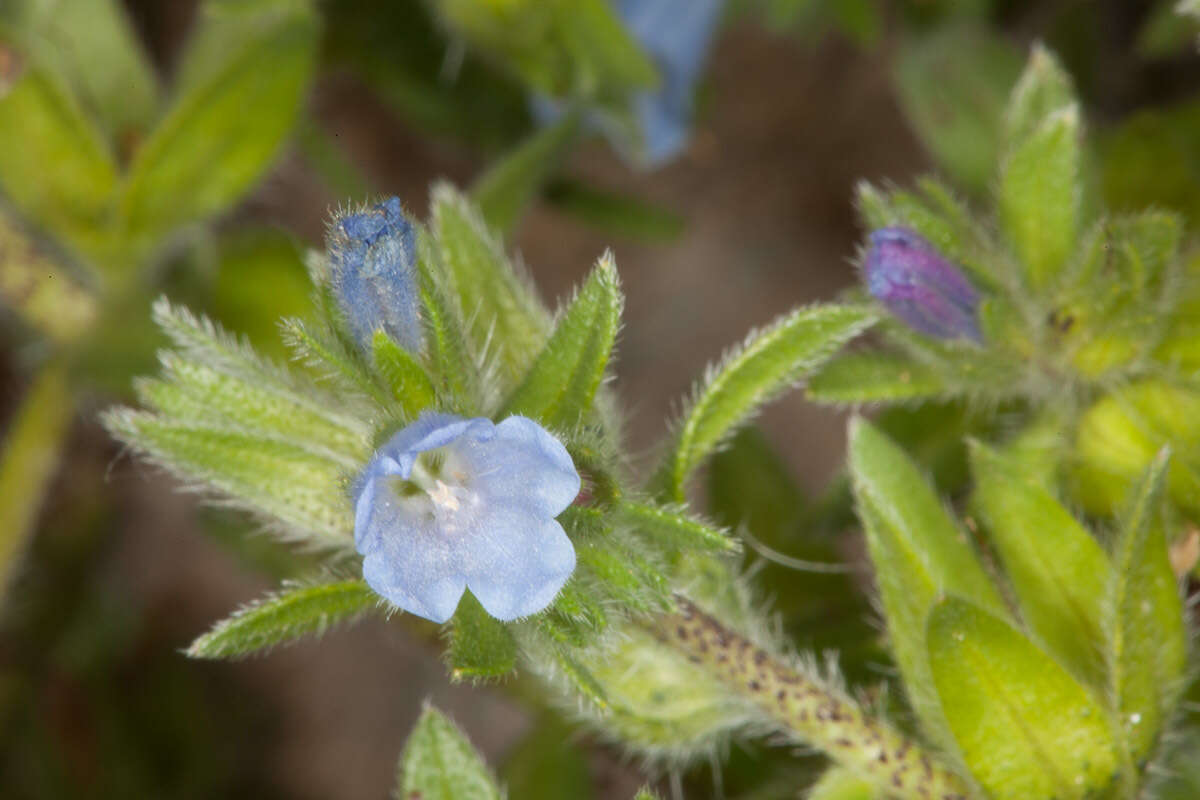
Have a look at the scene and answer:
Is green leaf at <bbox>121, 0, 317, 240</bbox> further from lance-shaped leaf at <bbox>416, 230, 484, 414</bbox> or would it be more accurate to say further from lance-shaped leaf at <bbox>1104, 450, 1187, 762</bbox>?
lance-shaped leaf at <bbox>1104, 450, 1187, 762</bbox>

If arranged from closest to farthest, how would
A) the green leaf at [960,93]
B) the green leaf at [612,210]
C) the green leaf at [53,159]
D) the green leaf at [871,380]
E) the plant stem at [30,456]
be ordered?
the green leaf at [871,380]
the green leaf at [53,159]
the plant stem at [30,456]
the green leaf at [960,93]
the green leaf at [612,210]

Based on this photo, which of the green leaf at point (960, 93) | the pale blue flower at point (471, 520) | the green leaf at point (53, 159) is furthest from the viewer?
the green leaf at point (960, 93)

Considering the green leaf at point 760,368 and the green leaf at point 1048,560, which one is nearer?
the green leaf at point 760,368

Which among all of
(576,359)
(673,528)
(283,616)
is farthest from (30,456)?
(673,528)

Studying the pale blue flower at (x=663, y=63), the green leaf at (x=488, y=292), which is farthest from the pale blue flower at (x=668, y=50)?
the green leaf at (x=488, y=292)

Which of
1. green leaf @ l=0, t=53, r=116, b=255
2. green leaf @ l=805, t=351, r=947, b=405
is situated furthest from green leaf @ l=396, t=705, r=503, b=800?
green leaf @ l=0, t=53, r=116, b=255

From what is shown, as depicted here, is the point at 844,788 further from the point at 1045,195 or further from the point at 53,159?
the point at 53,159

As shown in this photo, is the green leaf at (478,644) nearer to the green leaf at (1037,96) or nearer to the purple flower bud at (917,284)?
the purple flower bud at (917,284)
